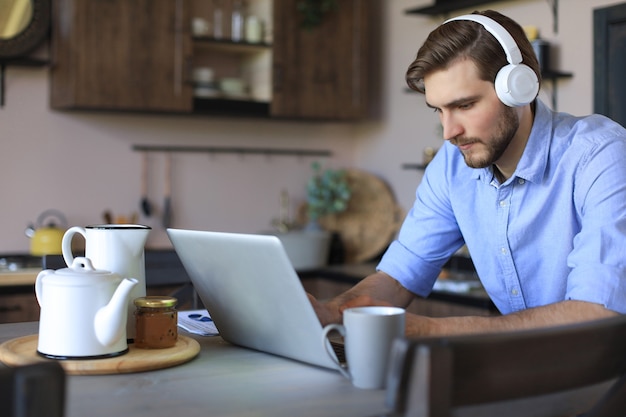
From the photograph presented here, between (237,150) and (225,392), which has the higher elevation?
(237,150)

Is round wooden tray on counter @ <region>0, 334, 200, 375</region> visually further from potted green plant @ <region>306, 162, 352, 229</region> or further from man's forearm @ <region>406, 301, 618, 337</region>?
potted green plant @ <region>306, 162, 352, 229</region>

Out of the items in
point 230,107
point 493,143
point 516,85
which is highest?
point 230,107

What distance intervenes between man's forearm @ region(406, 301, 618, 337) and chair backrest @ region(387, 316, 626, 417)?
366mm

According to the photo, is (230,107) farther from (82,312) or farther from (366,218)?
(82,312)

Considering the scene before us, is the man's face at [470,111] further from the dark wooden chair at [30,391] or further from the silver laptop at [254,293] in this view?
the dark wooden chair at [30,391]

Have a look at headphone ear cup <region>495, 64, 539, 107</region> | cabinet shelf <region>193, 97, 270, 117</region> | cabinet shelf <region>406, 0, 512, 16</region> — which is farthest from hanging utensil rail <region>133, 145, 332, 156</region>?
headphone ear cup <region>495, 64, 539, 107</region>

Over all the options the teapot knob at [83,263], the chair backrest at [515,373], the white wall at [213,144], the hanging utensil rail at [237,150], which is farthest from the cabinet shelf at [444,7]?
the chair backrest at [515,373]

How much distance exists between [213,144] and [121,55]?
2.45 ft

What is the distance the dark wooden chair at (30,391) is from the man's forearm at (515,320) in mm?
728

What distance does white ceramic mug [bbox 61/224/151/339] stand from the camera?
1448 millimetres

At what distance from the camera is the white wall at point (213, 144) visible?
3.65 m

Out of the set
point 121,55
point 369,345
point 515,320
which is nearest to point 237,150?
point 121,55

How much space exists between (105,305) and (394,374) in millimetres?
633

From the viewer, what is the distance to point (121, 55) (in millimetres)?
3645
